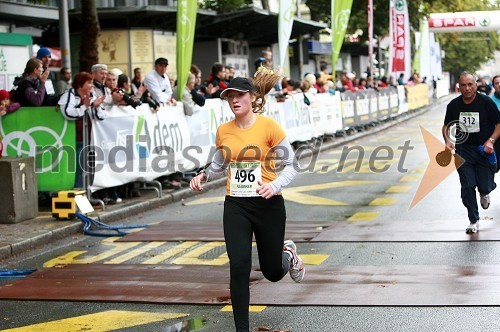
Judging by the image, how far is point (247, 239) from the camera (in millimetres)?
6805

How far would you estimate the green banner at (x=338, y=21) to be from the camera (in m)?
28.6

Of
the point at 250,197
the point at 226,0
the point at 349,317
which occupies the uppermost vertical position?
the point at 226,0

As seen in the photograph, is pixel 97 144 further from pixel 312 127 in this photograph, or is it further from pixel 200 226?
pixel 312 127

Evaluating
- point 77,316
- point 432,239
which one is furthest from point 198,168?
point 77,316

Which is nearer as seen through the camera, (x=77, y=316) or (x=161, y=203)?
(x=77, y=316)

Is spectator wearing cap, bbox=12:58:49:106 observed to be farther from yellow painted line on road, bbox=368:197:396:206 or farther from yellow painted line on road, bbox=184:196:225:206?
yellow painted line on road, bbox=368:197:396:206

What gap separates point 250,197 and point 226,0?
2882 centimetres

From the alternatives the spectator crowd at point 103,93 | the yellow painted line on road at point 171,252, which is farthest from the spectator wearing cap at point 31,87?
the yellow painted line on road at point 171,252

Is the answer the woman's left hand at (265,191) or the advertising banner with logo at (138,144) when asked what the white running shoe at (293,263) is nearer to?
the woman's left hand at (265,191)

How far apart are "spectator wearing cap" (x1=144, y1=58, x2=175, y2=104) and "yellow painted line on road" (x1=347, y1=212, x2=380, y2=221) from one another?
175 inches

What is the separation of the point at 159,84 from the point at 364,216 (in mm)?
4988

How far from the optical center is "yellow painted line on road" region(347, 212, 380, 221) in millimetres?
12841

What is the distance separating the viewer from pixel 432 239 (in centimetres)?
1087

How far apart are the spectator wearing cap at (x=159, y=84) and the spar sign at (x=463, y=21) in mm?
44663
